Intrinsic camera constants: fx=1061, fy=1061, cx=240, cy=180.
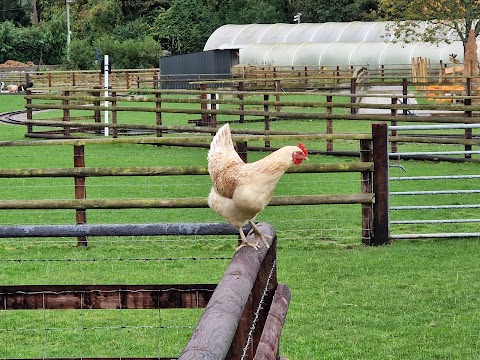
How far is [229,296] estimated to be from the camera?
3.22 meters

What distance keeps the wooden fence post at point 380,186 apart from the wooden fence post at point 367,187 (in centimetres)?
6

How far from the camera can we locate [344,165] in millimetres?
10922

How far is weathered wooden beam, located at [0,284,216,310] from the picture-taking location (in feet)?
15.6

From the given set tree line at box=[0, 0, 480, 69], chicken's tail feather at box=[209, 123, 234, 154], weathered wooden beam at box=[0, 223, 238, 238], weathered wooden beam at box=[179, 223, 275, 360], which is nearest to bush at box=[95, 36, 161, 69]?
tree line at box=[0, 0, 480, 69]

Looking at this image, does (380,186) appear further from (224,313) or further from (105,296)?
(224,313)

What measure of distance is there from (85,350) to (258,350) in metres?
3.24

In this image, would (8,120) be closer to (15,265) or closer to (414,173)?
(414,173)

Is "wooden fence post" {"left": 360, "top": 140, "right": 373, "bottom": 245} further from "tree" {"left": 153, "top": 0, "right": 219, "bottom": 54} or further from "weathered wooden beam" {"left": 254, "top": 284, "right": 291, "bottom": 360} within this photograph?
"tree" {"left": 153, "top": 0, "right": 219, "bottom": 54}

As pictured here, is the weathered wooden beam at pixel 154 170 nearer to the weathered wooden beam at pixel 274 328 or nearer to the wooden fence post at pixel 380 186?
the wooden fence post at pixel 380 186

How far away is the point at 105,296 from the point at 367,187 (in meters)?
6.74

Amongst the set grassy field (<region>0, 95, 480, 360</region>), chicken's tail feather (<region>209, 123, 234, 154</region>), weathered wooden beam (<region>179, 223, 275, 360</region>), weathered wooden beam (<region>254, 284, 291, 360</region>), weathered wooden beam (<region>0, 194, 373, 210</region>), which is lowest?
grassy field (<region>0, 95, 480, 360</region>)

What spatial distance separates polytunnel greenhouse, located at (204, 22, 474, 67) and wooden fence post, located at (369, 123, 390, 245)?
39.0m

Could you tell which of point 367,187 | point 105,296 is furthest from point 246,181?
point 367,187

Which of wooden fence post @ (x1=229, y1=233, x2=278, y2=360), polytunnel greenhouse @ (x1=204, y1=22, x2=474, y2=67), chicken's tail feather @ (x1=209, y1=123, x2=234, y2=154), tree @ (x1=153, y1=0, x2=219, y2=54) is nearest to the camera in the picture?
wooden fence post @ (x1=229, y1=233, x2=278, y2=360)
